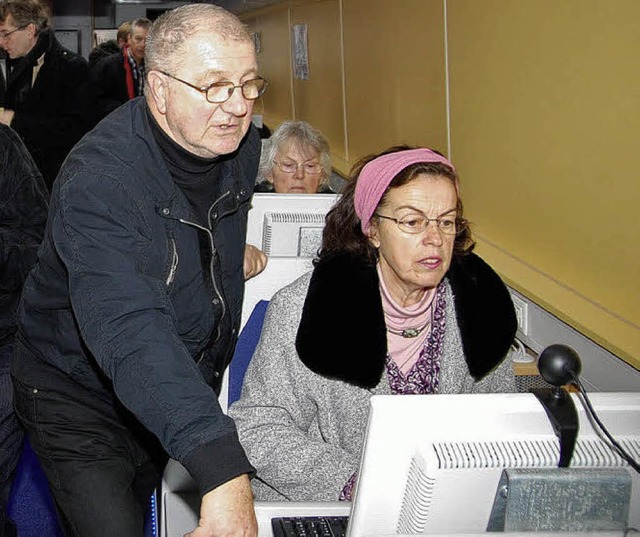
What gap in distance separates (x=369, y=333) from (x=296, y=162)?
2.19 metres

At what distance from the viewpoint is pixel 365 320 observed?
6.80 feet

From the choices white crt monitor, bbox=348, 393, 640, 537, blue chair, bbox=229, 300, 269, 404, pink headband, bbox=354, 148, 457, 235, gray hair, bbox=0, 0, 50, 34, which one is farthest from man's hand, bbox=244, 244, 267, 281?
gray hair, bbox=0, 0, 50, 34

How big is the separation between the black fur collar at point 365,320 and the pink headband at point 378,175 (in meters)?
0.12

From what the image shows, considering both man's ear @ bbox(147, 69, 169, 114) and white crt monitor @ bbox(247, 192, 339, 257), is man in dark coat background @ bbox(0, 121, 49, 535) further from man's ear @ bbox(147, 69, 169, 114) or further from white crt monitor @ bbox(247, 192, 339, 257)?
man's ear @ bbox(147, 69, 169, 114)

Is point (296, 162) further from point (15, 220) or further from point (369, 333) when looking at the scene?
point (369, 333)

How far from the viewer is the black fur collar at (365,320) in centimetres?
205

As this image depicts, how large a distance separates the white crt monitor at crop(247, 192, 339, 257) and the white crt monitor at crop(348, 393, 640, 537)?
1764mm

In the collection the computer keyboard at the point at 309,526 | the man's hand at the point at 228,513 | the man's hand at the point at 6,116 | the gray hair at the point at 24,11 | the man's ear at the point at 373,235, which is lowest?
the computer keyboard at the point at 309,526

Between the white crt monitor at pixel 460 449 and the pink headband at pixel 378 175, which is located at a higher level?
the pink headband at pixel 378 175

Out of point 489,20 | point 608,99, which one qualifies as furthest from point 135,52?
point 608,99

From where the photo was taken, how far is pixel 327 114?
21.6 ft

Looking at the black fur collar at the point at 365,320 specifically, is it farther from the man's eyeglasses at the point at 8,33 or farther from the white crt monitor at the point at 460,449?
the man's eyeglasses at the point at 8,33

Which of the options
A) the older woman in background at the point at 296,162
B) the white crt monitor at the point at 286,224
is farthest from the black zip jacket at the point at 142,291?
the older woman in background at the point at 296,162

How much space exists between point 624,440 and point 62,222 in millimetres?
1018
